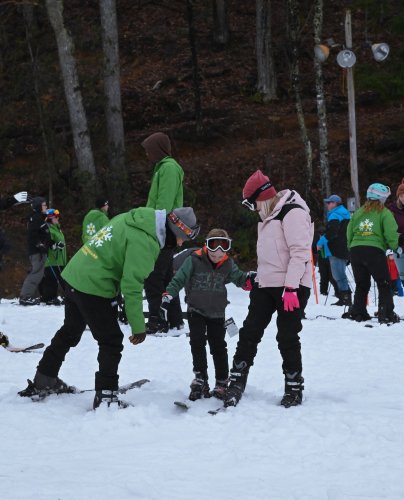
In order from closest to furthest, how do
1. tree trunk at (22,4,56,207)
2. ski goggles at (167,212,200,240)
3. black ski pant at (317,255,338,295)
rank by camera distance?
1. ski goggles at (167,212,200,240)
2. black ski pant at (317,255,338,295)
3. tree trunk at (22,4,56,207)

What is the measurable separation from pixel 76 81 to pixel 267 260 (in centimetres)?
1489

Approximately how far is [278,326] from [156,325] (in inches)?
135

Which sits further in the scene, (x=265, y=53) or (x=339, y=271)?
(x=265, y=53)

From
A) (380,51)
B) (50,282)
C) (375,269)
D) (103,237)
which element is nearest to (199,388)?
(103,237)

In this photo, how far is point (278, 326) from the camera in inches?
245

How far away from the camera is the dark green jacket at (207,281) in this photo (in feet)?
21.4

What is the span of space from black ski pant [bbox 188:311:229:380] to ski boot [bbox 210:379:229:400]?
0.14ft

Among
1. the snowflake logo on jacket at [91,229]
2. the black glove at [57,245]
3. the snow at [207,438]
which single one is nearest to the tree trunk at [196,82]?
→ the black glove at [57,245]

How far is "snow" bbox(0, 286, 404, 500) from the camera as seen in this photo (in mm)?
4258

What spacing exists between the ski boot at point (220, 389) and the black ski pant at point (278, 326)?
27 centimetres

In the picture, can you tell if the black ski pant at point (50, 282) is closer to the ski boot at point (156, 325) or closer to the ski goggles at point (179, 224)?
the ski boot at point (156, 325)

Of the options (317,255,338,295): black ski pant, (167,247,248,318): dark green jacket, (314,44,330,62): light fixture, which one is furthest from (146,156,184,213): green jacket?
(314,44,330,62): light fixture

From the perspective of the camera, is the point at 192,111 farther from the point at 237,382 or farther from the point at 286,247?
the point at 237,382

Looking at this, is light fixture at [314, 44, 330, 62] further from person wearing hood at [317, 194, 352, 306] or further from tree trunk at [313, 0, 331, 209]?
person wearing hood at [317, 194, 352, 306]
